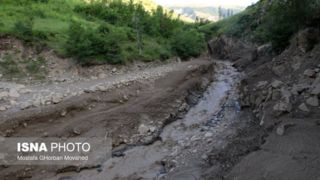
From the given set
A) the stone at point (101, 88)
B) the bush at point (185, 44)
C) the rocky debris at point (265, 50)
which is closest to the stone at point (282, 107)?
the stone at point (101, 88)

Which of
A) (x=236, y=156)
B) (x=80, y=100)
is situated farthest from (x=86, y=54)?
(x=236, y=156)

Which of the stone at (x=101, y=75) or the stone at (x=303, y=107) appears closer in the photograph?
the stone at (x=303, y=107)

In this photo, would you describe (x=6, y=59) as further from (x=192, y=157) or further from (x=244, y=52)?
(x=244, y=52)

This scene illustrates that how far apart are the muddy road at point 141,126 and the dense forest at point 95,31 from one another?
16.6 ft

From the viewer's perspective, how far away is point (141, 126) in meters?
18.7

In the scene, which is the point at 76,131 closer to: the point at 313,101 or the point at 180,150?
the point at 180,150

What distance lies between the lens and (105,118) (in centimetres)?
1856

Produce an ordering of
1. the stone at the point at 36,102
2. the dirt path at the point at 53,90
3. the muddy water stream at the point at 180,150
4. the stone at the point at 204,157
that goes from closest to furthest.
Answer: the muddy water stream at the point at 180,150, the stone at the point at 204,157, the stone at the point at 36,102, the dirt path at the point at 53,90

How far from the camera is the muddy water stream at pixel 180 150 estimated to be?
1447 centimetres

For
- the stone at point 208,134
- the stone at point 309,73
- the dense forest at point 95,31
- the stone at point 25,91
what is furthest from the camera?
the dense forest at point 95,31

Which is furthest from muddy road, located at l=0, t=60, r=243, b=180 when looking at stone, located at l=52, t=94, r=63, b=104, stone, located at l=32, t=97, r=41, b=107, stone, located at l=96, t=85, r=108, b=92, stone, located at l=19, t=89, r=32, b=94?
stone, located at l=19, t=89, r=32, b=94

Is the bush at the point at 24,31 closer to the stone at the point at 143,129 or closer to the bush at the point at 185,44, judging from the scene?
the stone at the point at 143,129

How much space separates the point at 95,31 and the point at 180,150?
15.7 metres

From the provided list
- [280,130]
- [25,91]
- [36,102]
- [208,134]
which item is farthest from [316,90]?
[25,91]
